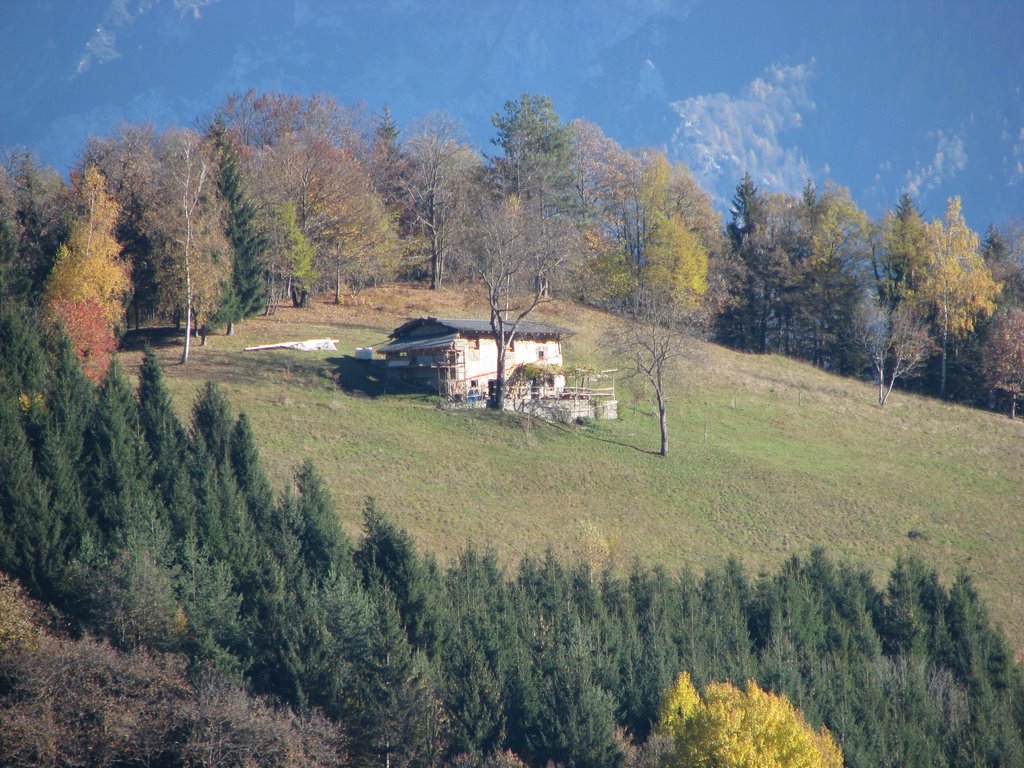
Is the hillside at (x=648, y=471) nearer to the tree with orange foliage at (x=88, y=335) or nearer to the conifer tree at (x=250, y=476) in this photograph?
the conifer tree at (x=250, y=476)

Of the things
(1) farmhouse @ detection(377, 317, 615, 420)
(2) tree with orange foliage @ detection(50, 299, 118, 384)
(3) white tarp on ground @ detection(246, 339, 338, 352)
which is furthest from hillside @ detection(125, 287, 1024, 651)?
(2) tree with orange foliage @ detection(50, 299, 118, 384)

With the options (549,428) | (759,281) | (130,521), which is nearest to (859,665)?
(549,428)

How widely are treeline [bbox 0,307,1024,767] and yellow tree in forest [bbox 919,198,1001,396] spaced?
37460mm

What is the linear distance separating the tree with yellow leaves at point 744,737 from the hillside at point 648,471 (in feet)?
43.5

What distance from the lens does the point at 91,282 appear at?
4284 cm

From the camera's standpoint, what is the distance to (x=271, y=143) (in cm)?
7544

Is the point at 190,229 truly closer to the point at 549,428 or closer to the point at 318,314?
the point at 318,314

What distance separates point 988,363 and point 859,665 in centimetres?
4084

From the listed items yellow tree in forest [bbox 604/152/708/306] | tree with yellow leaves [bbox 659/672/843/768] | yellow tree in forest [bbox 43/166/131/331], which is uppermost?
yellow tree in forest [bbox 604/152/708/306]

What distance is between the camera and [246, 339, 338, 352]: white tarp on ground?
5044 cm

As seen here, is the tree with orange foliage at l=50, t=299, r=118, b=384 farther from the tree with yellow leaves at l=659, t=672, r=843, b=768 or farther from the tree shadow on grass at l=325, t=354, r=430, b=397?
the tree with yellow leaves at l=659, t=672, r=843, b=768

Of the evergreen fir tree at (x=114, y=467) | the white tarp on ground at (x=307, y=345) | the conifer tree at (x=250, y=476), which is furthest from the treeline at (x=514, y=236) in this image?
the conifer tree at (x=250, y=476)

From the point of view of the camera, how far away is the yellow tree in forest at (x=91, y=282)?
39406mm

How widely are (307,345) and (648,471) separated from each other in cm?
2019
